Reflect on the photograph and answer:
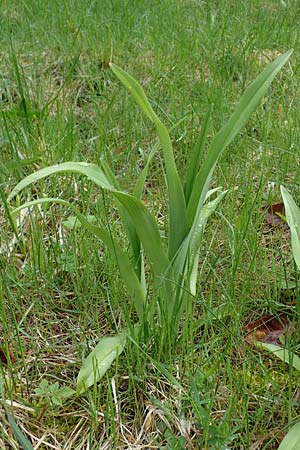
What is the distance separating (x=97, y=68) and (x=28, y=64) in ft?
0.99

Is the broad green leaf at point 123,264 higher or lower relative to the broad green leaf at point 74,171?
lower

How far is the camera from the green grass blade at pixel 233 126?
1.20m

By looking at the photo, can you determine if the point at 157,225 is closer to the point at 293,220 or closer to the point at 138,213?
the point at 138,213

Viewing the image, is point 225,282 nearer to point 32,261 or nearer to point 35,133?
point 32,261

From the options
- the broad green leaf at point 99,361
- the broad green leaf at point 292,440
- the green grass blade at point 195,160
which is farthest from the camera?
the green grass blade at point 195,160

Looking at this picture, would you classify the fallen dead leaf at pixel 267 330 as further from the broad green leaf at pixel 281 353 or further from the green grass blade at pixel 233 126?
the green grass blade at pixel 233 126

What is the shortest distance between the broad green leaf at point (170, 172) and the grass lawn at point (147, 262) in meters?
0.13

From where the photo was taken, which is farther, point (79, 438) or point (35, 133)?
point (35, 133)

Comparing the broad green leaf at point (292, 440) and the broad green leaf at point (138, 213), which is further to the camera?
the broad green leaf at point (138, 213)

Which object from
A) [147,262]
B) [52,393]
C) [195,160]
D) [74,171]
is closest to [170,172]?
[195,160]

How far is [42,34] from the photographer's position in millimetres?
2723

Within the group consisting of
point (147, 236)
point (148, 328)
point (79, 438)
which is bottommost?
point (79, 438)

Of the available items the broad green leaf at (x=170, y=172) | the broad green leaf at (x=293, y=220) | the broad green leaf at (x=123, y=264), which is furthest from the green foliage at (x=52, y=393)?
the broad green leaf at (x=293, y=220)

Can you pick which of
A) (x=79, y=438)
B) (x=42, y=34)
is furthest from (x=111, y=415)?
(x=42, y=34)
